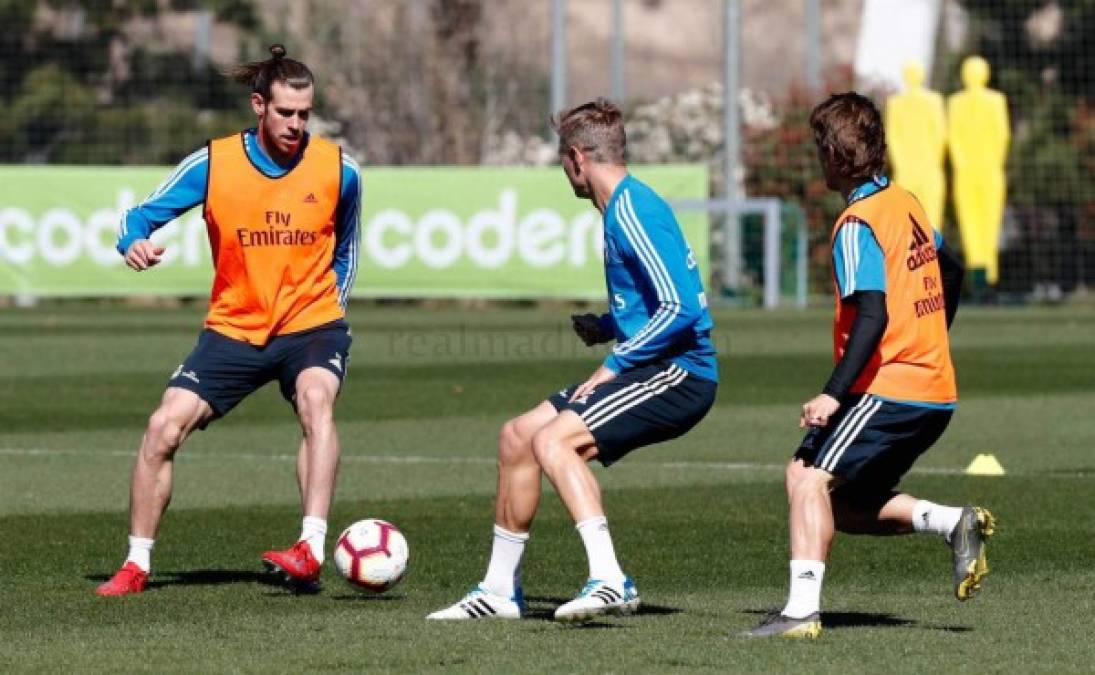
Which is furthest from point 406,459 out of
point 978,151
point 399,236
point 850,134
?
point 978,151

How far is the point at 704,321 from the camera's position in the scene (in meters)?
7.86

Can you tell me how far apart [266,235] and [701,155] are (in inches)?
1209

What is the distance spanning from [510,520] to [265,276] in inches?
67.1

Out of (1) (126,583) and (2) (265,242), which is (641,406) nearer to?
(2) (265,242)

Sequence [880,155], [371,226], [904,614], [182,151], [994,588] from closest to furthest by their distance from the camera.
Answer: [880,155] → [904,614] → [994,588] → [371,226] → [182,151]

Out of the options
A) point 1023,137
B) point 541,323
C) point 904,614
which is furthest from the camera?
point 1023,137

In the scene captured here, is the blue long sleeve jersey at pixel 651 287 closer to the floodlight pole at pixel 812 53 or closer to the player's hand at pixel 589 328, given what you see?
the player's hand at pixel 589 328

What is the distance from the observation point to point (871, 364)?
7516mm

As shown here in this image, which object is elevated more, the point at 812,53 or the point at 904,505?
the point at 812,53

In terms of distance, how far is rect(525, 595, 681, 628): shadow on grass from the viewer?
307 inches

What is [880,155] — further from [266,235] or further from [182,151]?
[182,151]

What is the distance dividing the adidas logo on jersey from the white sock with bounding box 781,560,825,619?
3.29 ft

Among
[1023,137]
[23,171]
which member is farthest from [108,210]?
[1023,137]

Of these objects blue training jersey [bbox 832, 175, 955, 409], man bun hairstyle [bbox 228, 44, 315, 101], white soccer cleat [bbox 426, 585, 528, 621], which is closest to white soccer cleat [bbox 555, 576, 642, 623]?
white soccer cleat [bbox 426, 585, 528, 621]
